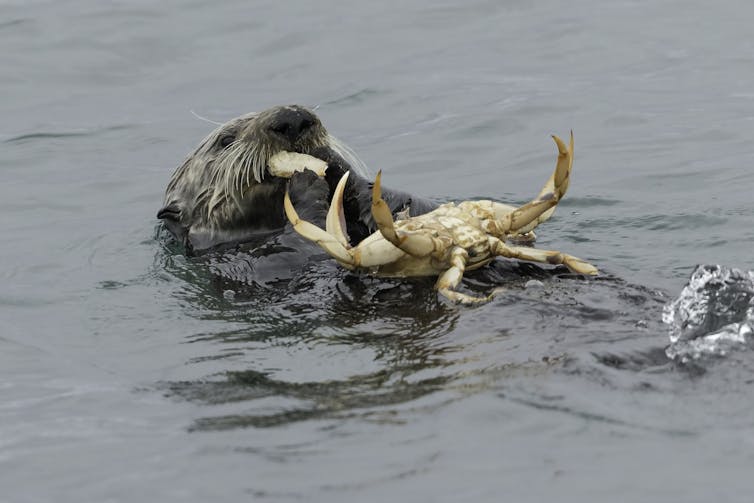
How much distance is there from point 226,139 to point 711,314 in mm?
3069

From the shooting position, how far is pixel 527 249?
530 centimetres

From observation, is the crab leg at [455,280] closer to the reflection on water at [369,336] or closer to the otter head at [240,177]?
the reflection on water at [369,336]

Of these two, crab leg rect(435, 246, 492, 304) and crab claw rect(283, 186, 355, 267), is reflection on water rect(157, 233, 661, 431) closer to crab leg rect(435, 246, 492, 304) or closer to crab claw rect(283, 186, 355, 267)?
crab leg rect(435, 246, 492, 304)

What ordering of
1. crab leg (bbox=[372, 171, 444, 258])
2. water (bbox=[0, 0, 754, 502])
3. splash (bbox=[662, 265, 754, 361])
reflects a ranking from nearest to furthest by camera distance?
water (bbox=[0, 0, 754, 502]) → splash (bbox=[662, 265, 754, 361]) → crab leg (bbox=[372, 171, 444, 258])

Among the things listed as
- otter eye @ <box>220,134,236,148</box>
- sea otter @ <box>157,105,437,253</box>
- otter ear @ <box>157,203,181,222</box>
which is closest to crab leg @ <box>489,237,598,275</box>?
sea otter @ <box>157,105,437,253</box>

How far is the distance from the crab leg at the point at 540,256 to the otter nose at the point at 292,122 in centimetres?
144

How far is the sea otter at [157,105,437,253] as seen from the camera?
6.18m

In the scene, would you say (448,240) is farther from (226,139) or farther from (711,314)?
(226,139)

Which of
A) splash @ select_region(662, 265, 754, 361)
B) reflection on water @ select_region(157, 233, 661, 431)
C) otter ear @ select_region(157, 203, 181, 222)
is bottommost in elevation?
reflection on water @ select_region(157, 233, 661, 431)

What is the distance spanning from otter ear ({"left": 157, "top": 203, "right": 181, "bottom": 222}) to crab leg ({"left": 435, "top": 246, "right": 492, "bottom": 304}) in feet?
7.36

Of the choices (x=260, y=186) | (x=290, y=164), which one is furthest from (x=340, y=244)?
(x=260, y=186)

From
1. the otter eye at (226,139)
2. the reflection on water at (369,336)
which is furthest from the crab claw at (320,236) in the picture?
the otter eye at (226,139)

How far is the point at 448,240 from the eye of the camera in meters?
5.14

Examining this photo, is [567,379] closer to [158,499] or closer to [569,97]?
[158,499]
